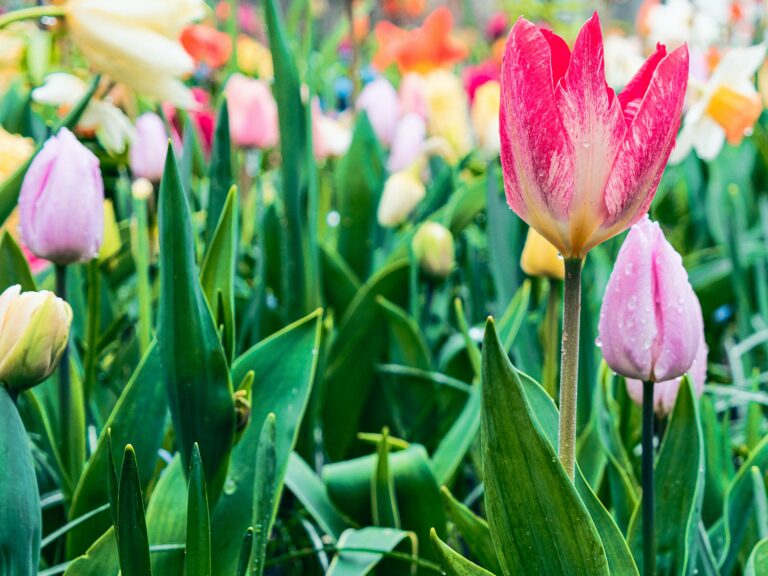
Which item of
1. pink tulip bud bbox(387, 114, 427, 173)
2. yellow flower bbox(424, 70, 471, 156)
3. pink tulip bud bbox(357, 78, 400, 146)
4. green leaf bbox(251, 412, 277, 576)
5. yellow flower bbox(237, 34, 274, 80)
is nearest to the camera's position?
green leaf bbox(251, 412, 277, 576)

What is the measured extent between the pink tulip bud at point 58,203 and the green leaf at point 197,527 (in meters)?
0.22

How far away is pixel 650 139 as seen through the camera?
394 millimetres

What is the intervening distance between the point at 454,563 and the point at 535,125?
21cm

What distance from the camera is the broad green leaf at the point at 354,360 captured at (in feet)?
3.07

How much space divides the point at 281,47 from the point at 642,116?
0.46 meters

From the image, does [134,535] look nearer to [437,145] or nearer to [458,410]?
[458,410]

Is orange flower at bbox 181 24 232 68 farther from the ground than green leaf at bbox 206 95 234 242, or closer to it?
farther from the ground

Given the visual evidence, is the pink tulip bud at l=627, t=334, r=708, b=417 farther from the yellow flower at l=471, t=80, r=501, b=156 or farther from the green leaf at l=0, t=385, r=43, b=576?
the yellow flower at l=471, t=80, r=501, b=156

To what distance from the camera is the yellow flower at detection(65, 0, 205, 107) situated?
2.48 feet

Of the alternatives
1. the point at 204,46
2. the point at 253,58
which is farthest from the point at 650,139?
the point at 253,58

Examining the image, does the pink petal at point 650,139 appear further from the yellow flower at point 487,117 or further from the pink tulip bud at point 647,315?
the yellow flower at point 487,117

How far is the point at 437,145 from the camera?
1.33 meters

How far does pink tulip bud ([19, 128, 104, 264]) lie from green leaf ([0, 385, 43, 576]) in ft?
0.56

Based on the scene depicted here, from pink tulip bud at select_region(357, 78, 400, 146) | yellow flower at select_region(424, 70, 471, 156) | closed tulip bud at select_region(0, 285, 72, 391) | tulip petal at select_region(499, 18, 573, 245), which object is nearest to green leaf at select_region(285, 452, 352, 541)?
closed tulip bud at select_region(0, 285, 72, 391)
